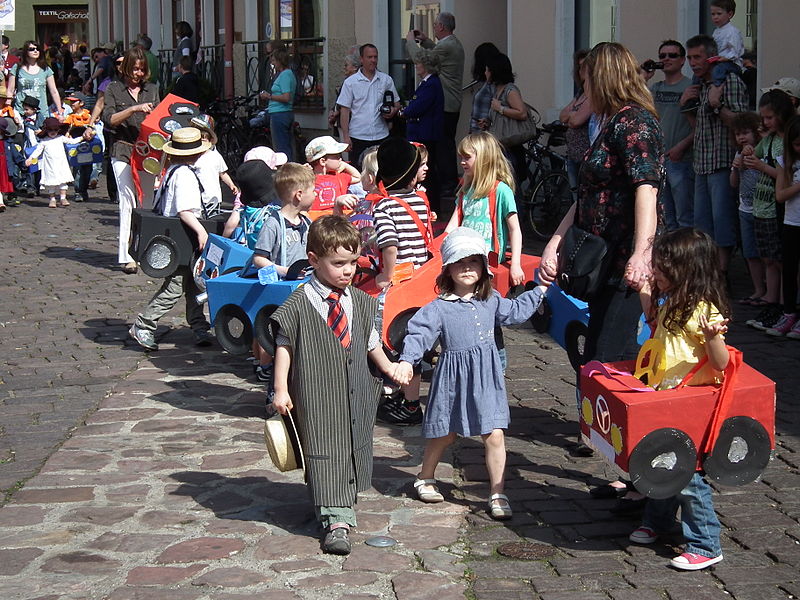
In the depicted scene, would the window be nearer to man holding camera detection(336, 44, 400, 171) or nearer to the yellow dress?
man holding camera detection(336, 44, 400, 171)

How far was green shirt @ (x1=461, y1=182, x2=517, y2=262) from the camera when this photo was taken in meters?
7.12

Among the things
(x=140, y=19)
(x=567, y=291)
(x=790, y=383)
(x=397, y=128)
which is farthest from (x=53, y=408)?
(x=140, y=19)

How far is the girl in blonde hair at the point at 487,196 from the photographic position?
7.07 metres

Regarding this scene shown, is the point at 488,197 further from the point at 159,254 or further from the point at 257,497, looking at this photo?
the point at 159,254

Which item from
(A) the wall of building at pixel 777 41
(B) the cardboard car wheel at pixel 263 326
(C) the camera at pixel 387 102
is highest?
(A) the wall of building at pixel 777 41

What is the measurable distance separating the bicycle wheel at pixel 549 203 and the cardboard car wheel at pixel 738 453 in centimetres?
875

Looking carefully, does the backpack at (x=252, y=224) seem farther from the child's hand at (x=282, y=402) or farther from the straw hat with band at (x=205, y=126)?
the child's hand at (x=282, y=402)

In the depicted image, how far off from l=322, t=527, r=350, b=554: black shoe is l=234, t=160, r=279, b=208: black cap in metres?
3.23

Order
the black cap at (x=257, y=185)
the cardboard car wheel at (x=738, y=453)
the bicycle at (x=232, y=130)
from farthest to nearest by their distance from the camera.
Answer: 1. the bicycle at (x=232, y=130)
2. the black cap at (x=257, y=185)
3. the cardboard car wheel at (x=738, y=453)

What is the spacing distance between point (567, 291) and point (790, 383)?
2737 mm

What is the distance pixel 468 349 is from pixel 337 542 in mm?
1063

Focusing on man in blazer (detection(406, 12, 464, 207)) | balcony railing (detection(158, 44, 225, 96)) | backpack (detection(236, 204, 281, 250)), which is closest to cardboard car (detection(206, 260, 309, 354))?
backpack (detection(236, 204, 281, 250))

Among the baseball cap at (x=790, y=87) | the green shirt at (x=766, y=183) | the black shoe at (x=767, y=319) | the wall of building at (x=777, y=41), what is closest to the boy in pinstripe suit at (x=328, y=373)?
the black shoe at (x=767, y=319)

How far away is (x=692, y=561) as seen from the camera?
4.93 m
